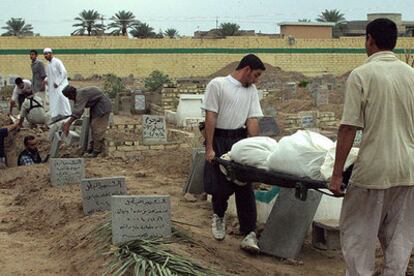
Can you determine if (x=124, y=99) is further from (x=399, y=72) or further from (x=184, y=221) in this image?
(x=399, y=72)

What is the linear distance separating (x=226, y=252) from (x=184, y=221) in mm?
1100

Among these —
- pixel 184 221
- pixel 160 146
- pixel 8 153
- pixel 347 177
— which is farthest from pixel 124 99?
pixel 347 177

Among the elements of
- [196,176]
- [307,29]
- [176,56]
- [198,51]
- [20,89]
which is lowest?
[196,176]

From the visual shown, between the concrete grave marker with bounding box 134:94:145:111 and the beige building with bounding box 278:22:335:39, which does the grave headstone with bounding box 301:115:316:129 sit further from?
the beige building with bounding box 278:22:335:39

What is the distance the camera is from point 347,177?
154 inches

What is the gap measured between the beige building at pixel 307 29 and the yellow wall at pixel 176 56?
662 cm

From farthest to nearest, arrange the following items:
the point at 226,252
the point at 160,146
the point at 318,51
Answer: the point at 318,51 → the point at 160,146 → the point at 226,252

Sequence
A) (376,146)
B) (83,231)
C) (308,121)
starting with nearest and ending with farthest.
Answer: (376,146)
(83,231)
(308,121)

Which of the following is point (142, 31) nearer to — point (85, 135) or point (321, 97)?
point (321, 97)

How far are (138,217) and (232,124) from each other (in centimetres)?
109

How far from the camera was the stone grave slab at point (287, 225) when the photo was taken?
5.43 metres

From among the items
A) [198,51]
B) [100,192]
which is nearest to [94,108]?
[100,192]

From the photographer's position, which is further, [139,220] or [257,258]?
[257,258]

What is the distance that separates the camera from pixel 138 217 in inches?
195
